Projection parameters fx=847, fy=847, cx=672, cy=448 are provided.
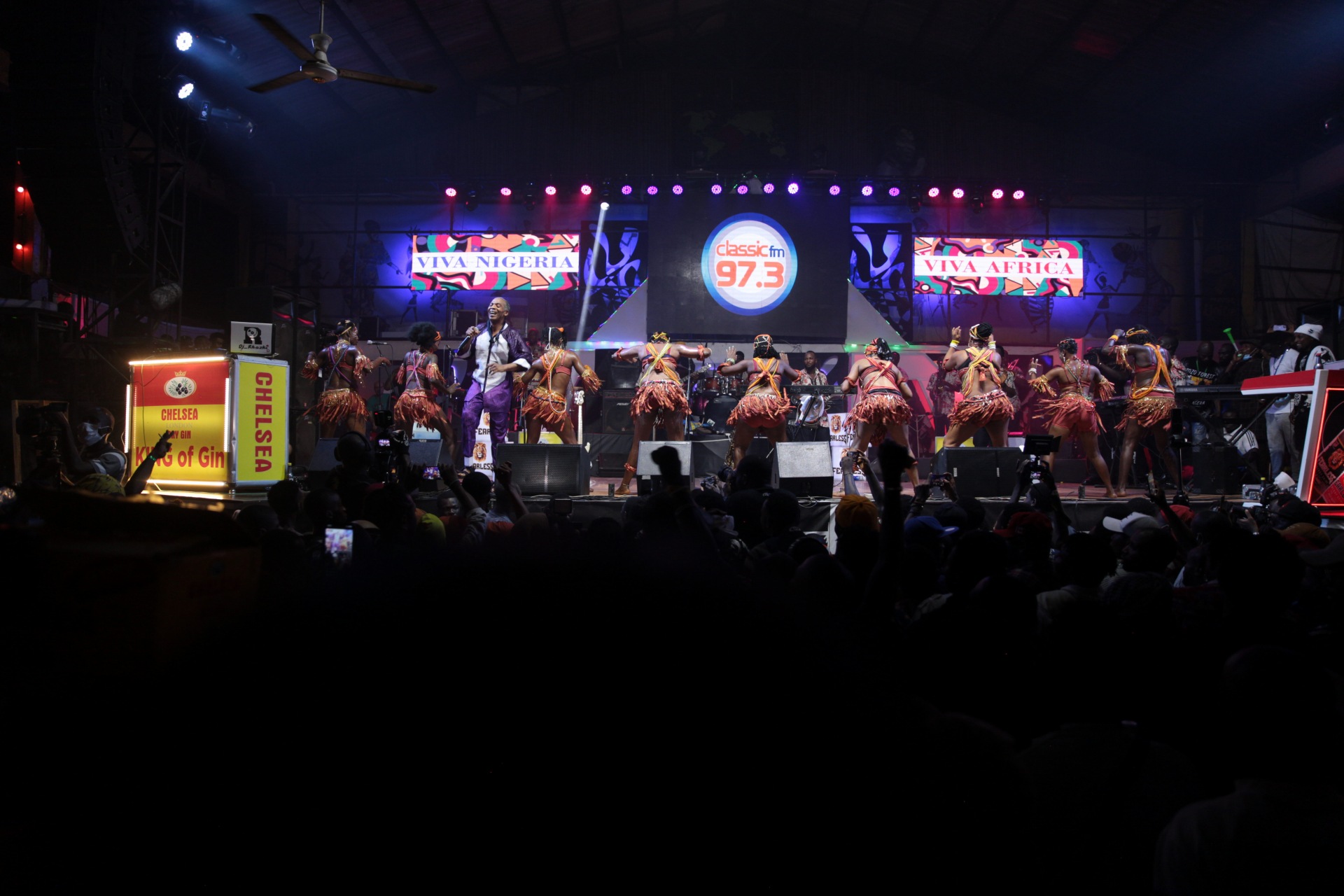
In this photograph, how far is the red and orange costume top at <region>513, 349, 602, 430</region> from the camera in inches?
394

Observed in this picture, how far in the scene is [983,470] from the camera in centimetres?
906

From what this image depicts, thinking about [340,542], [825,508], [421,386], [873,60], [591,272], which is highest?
[873,60]

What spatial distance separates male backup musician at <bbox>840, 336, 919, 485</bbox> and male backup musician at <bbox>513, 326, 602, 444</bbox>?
305 centimetres

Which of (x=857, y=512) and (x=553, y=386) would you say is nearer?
(x=857, y=512)

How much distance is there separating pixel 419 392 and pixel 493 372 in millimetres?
903

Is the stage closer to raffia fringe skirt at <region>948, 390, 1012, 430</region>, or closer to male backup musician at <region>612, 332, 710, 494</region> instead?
male backup musician at <region>612, 332, 710, 494</region>

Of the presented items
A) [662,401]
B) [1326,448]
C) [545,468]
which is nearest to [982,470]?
[1326,448]

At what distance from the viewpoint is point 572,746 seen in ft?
2.85

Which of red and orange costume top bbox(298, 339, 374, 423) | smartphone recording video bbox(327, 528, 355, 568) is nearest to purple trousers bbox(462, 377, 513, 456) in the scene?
red and orange costume top bbox(298, 339, 374, 423)

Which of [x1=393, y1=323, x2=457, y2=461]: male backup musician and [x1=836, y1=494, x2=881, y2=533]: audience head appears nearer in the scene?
[x1=836, y1=494, x2=881, y2=533]: audience head

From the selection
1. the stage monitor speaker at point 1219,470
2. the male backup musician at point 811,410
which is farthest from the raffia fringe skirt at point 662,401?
the stage monitor speaker at point 1219,470

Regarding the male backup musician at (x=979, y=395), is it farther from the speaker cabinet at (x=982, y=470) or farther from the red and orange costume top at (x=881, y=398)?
the red and orange costume top at (x=881, y=398)

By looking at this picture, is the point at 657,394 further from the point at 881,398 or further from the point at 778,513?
the point at 778,513

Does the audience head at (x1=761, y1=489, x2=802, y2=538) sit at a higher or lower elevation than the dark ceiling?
lower
